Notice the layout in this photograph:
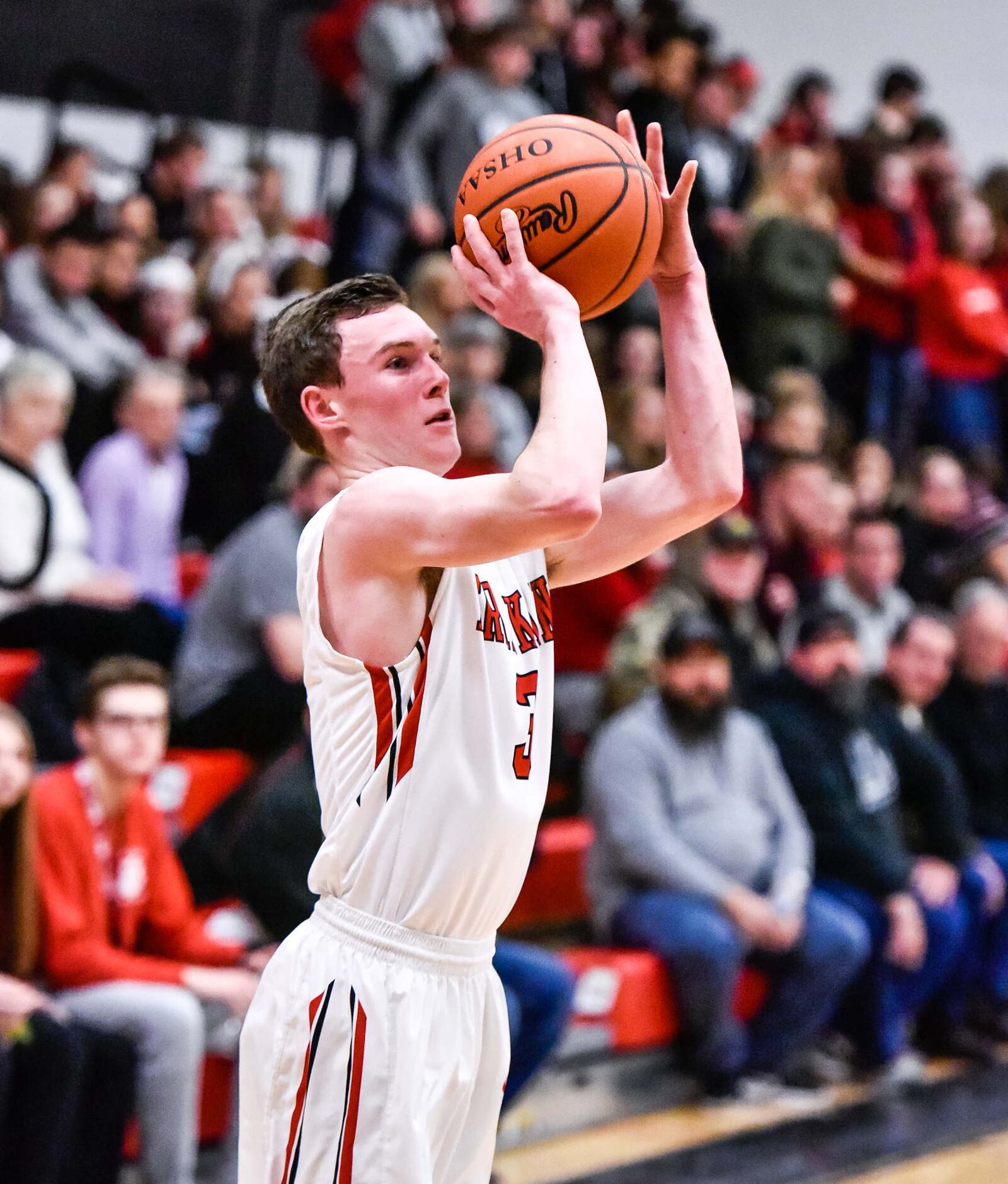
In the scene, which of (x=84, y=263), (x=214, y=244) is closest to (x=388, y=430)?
(x=84, y=263)

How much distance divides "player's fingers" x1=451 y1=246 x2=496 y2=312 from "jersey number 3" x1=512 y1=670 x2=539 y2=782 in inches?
22.0

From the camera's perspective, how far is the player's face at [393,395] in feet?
8.04

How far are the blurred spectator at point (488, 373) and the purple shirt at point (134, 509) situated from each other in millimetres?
1322

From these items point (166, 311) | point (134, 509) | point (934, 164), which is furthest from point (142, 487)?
point (934, 164)

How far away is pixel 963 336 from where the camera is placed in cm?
960

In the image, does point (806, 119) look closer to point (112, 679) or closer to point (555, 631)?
point (555, 631)

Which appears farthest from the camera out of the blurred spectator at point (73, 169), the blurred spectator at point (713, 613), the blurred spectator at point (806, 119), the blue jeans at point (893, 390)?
the blurred spectator at point (806, 119)

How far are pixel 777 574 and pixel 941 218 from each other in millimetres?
3849

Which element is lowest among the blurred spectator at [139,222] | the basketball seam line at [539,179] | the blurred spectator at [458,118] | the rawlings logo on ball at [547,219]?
the rawlings logo on ball at [547,219]

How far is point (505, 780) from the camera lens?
241cm

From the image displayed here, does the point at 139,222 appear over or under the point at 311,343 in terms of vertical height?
over

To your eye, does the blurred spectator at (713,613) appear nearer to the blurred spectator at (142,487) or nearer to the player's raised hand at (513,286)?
the blurred spectator at (142,487)

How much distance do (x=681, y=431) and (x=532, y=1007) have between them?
242 centimetres

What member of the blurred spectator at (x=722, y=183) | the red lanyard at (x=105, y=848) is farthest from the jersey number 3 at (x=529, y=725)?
Result: the blurred spectator at (x=722, y=183)
